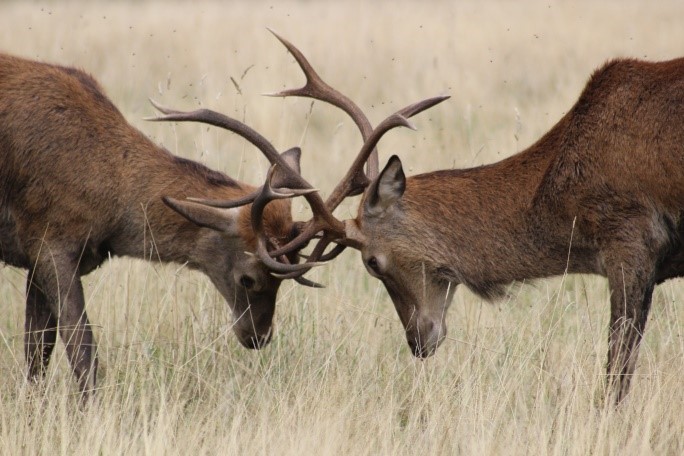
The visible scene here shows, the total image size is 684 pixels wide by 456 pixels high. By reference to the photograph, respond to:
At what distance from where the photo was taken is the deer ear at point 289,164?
6375 mm

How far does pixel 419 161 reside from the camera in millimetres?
11055

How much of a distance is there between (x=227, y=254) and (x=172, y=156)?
2.08 ft

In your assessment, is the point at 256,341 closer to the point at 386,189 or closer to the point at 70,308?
the point at 70,308

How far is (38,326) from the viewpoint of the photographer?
6.76m

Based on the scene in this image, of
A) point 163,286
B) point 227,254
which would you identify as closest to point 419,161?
point 163,286

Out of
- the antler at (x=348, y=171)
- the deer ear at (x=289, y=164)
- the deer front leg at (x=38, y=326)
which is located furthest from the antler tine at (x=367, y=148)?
the deer front leg at (x=38, y=326)

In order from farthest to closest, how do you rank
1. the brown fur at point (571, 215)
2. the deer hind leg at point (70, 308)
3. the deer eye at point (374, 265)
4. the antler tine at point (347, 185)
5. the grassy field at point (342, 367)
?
the deer eye at point (374, 265), the deer hind leg at point (70, 308), the antler tine at point (347, 185), the brown fur at point (571, 215), the grassy field at point (342, 367)

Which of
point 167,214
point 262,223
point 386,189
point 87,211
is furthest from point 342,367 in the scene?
point 87,211

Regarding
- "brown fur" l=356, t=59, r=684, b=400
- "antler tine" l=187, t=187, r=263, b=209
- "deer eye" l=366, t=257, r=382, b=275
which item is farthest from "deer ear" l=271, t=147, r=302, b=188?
"deer eye" l=366, t=257, r=382, b=275

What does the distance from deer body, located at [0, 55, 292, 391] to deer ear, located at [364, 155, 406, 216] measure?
1.52 feet

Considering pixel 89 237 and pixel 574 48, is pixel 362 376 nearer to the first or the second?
pixel 89 237

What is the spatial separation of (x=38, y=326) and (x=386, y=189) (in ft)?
6.86

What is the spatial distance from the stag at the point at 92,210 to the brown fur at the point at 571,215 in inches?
27.2

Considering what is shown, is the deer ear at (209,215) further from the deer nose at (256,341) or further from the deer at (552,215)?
the deer nose at (256,341)
